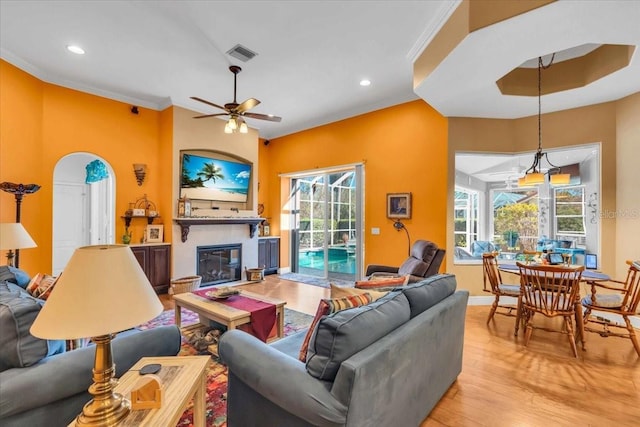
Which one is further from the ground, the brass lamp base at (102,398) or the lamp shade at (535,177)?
the lamp shade at (535,177)

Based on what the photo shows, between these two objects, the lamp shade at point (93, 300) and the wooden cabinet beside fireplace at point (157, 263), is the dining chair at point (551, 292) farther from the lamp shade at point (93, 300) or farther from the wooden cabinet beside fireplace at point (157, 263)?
the wooden cabinet beside fireplace at point (157, 263)

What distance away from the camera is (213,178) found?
584cm

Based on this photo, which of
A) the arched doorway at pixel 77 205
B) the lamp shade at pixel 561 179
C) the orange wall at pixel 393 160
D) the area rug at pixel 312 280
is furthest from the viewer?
the arched doorway at pixel 77 205

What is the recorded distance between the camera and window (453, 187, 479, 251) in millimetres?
4750

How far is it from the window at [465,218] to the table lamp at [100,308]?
448 centimetres

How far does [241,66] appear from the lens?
4004 millimetres

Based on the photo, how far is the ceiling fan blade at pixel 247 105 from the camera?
3537 millimetres

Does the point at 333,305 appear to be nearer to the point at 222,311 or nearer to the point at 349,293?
the point at 349,293

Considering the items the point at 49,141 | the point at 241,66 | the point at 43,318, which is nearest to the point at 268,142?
the point at 241,66

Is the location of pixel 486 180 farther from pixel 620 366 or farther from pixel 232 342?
pixel 232 342

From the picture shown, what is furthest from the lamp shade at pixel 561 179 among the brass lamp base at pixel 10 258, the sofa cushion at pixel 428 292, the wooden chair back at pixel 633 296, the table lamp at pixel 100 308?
the brass lamp base at pixel 10 258

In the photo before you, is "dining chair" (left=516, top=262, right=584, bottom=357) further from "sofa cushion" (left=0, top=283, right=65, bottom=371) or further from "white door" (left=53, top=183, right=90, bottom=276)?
"white door" (left=53, top=183, right=90, bottom=276)

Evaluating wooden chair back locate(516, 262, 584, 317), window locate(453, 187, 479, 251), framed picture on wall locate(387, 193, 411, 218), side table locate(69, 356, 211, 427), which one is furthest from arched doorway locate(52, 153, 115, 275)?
wooden chair back locate(516, 262, 584, 317)

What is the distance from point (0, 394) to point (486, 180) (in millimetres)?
5931
